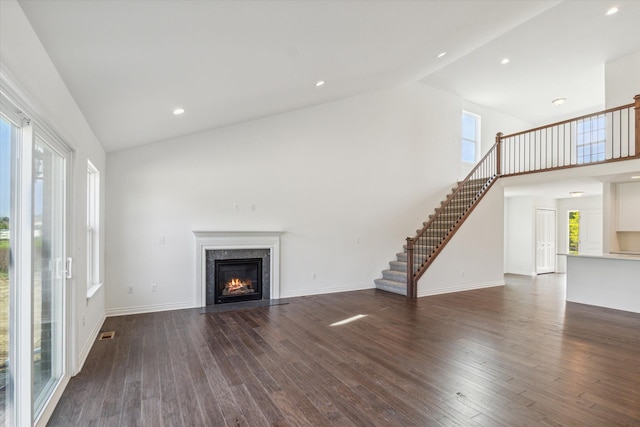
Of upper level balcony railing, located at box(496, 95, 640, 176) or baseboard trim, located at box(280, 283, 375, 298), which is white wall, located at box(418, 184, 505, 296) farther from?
baseboard trim, located at box(280, 283, 375, 298)

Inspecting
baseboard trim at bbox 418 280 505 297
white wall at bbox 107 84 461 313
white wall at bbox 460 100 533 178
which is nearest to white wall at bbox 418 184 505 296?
baseboard trim at bbox 418 280 505 297

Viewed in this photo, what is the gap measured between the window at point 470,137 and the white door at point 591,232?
388 centimetres

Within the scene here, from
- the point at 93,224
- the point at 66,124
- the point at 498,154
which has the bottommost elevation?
the point at 93,224

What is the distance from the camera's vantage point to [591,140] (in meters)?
8.43

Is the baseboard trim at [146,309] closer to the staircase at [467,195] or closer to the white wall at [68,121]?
the white wall at [68,121]

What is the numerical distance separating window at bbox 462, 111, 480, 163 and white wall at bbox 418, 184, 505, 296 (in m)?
2.06

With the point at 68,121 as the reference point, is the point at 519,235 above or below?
below

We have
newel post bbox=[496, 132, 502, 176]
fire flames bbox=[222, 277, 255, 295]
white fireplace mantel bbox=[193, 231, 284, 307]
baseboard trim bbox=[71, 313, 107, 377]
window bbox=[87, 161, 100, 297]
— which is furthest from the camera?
newel post bbox=[496, 132, 502, 176]

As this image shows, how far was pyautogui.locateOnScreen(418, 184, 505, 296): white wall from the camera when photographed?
6652 mm

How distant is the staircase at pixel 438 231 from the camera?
6738 millimetres

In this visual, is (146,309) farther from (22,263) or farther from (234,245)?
(22,263)

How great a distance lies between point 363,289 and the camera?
22.7ft

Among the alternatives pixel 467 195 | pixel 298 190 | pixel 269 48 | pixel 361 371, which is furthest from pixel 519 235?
pixel 269 48

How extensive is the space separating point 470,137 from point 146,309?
9.11m
